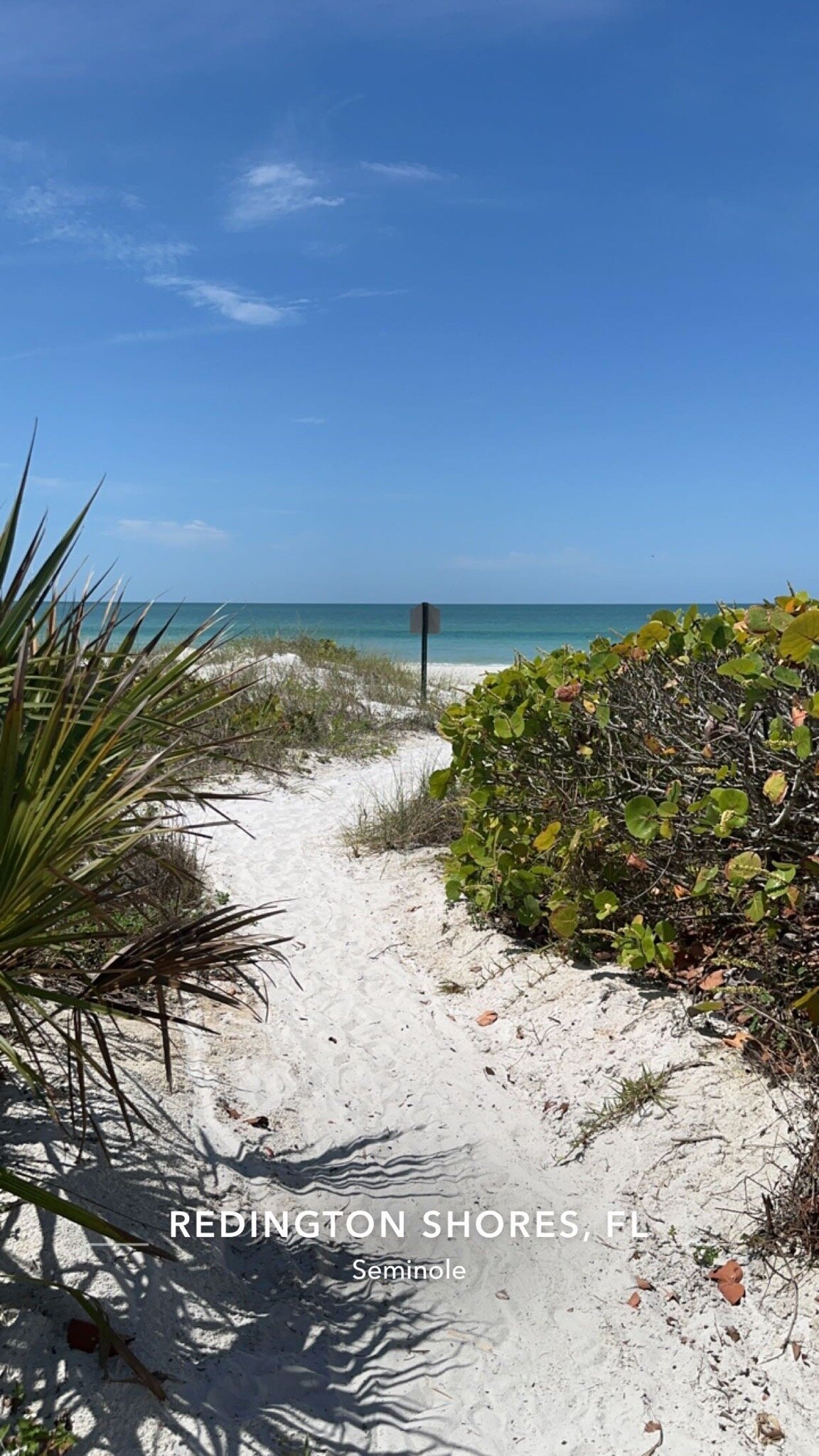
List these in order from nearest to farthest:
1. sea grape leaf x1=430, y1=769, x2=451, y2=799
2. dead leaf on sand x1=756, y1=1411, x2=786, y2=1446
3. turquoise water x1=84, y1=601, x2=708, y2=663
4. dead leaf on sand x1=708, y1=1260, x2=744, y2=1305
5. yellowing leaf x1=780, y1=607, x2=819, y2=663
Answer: dead leaf on sand x1=756, y1=1411, x2=786, y2=1446
dead leaf on sand x1=708, y1=1260, x2=744, y2=1305
yellowing leaf x1=780, y1=607, x2=819, y2=663
sea grape leaf x1=430, y1=769, x2=451, y2=799
turquoise water x1=84, y1=601, x2=708, y2=663

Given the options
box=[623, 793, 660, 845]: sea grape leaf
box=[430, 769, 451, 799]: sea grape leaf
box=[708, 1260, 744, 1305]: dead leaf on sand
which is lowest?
box=[708, 1260, 744, 1305]: dead leaf on sand

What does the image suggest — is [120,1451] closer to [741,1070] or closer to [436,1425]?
[436,1425]

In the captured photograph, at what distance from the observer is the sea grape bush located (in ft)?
12.8

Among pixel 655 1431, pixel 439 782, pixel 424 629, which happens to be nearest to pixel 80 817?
pixel 655 1431

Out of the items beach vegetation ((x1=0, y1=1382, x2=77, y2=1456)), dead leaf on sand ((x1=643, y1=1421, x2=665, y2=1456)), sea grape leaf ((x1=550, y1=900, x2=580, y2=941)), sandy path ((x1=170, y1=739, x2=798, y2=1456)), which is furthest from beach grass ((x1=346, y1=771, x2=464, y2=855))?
beach vegetation ((x1=0, y1=1382, x2=77, y2=1456))

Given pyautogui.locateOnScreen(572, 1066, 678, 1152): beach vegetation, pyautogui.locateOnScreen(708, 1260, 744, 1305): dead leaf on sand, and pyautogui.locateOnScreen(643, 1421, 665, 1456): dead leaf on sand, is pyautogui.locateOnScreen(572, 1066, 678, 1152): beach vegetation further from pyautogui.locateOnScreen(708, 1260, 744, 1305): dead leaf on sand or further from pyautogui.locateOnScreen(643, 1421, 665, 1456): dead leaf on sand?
pyautogui.locateOnScreen(643, 1421, 665, 1456): dead leaf on sand

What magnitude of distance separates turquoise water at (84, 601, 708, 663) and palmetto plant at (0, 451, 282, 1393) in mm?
17858

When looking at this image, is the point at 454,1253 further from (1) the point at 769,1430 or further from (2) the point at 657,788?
(2) the point at 657,788

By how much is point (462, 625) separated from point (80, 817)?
261 ft

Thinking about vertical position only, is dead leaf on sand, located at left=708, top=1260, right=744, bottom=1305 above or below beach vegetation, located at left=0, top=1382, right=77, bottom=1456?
below

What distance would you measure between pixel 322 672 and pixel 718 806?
12108 millimetres

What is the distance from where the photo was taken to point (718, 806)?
3811 millimetres

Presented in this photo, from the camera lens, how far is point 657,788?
14.9ft

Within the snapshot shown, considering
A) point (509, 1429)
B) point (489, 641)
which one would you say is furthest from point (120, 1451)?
point (489, 641)
